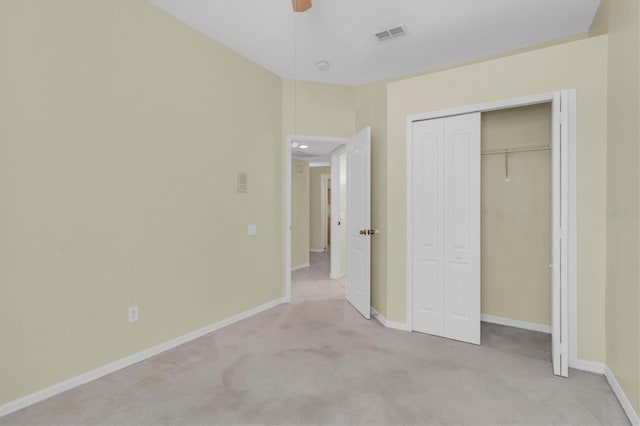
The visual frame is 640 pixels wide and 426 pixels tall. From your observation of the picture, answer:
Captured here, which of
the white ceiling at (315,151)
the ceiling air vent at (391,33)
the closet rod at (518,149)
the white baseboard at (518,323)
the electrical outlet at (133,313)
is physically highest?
the ceiling air vent at (391,33)

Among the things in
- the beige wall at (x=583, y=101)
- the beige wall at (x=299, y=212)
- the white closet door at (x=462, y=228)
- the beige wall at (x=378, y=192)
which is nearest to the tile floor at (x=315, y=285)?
the beige wall at (x=299, y=212)

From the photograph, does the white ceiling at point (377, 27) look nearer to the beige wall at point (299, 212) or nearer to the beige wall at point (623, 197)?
the beige wall at point (623, 197)

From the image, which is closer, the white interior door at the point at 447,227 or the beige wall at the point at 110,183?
the beige wall at the point at 110,183

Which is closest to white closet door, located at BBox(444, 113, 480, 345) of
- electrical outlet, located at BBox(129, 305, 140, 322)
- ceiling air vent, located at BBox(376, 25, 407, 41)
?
ceiling air vent, located at BBox(376, 25, 407, 41)

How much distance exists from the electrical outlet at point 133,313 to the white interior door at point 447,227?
243 cm

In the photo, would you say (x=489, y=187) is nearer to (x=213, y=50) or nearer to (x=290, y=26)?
(x=290, y=26)

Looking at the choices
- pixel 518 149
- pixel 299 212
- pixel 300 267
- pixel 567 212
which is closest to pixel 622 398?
pixel 567 212

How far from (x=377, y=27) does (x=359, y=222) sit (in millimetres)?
1933

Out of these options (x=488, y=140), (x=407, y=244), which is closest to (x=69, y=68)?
(x=407, y=244)

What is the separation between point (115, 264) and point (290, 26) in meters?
2.45

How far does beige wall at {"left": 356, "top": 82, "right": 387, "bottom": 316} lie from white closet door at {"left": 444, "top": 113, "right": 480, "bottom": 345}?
2.09ft

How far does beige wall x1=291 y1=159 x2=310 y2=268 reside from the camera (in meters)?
6.39

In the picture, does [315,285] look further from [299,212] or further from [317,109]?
[317,109]

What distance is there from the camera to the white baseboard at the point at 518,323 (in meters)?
3.14
